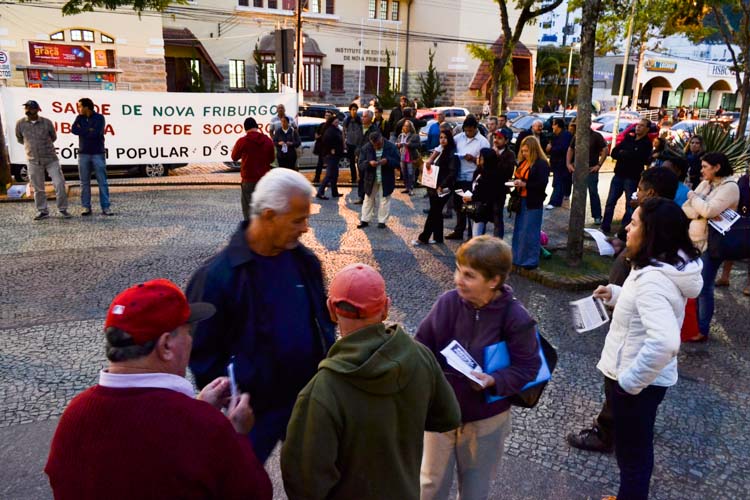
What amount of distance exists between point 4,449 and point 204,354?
2239mm

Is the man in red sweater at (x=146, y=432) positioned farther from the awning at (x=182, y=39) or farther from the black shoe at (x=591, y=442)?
the awning at (x=182, y=39)

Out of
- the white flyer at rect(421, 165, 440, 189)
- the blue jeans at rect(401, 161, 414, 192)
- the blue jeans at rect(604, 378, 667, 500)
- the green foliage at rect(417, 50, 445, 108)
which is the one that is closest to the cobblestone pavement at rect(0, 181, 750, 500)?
the blue jeans at rect(604, 378, 667, 500)

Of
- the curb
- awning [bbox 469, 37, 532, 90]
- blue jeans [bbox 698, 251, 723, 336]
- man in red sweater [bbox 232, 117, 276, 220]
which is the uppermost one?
awning [bbox 469, 37, 532, 90]

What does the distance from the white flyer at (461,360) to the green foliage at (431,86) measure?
35721mm

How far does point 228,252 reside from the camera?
253cm

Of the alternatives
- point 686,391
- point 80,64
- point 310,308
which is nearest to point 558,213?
point 686,391

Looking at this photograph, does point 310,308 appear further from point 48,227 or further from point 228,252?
point 48,227

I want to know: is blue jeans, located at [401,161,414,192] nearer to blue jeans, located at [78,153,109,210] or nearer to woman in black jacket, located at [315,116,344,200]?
woman in black jacket, located at [315,116,344,200]

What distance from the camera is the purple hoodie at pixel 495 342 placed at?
2684 millimetres

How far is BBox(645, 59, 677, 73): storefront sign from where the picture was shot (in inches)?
1991

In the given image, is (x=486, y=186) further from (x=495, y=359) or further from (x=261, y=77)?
(x=261, y=77)

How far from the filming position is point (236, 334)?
252cm

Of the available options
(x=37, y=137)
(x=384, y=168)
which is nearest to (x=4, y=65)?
(x=37, y=137)

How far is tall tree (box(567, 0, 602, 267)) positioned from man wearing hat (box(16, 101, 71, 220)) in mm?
8119
